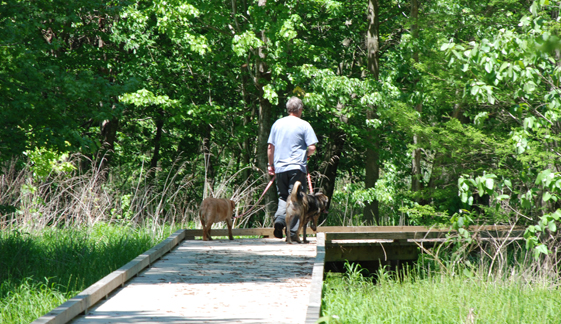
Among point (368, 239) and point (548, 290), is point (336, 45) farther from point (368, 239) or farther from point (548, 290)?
point (548, 290)

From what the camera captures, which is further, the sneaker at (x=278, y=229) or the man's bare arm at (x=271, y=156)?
the sneaker at (x=278, y=229)

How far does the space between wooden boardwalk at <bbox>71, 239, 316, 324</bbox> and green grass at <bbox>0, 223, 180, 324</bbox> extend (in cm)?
74

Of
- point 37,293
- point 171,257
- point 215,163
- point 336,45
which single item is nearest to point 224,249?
point 171,257

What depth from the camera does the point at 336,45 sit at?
18703 mm

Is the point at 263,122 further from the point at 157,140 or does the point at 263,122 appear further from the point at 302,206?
the point at 302,206

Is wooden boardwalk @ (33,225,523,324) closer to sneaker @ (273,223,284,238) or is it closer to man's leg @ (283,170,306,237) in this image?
sneaker @ (273,223,284,238)

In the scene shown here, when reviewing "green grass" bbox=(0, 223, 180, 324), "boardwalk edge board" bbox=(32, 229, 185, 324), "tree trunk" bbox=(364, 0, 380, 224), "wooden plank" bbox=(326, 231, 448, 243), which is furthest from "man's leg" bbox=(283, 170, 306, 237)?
"tree trunk" bbox=(364, 0, 380, 224)

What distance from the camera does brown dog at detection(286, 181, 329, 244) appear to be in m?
8.05

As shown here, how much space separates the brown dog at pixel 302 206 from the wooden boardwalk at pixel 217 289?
1.47 feet

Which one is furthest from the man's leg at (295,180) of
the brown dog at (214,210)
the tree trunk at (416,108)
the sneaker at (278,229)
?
the tree trunk at (416,108)

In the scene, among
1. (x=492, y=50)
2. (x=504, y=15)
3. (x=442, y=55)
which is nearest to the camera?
(x=492, y=50)

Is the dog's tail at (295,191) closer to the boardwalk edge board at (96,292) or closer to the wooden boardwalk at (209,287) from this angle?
the wooden boardwalk at (209,287)

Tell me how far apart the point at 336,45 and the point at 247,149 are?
4.98 m

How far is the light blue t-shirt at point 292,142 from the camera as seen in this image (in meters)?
8.25
